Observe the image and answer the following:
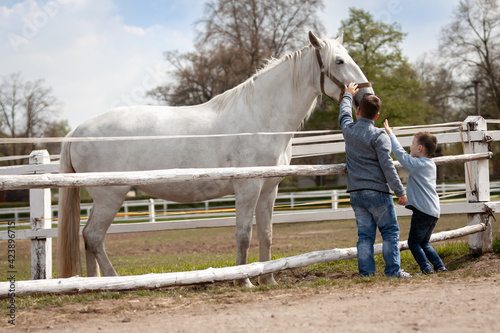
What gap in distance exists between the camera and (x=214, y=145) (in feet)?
15.8

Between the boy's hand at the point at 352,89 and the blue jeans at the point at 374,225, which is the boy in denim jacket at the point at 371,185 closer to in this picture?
the blue jeans at the point at 374,225

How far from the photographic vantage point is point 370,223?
4125 millimetres

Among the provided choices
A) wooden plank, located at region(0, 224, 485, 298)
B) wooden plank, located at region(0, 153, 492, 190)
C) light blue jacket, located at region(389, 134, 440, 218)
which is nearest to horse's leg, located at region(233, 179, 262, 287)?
wooden plank, located at region(0, 153, 492, 190)

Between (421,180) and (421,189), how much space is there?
0.08m

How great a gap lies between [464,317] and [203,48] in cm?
2230

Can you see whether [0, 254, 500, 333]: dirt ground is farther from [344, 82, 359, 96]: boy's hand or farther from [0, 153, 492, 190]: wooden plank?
[344, 82, 359, 96]: boy's hand

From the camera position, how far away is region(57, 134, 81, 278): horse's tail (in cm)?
484

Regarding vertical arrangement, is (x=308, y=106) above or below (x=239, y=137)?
above

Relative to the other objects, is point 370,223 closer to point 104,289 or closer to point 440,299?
point 440,299

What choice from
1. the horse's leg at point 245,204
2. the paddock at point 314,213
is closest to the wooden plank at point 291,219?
the paddock at point 314,213

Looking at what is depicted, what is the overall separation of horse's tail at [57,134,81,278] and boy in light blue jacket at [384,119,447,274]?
10.9 feet

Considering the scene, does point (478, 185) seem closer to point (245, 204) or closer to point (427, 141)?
point (427, 141)

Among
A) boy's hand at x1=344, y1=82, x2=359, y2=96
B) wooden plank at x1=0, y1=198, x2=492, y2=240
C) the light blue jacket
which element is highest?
boy's hand at x1=344, y1=82, x2=359, y2=96

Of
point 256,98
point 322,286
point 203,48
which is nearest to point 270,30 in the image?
point 203,48
